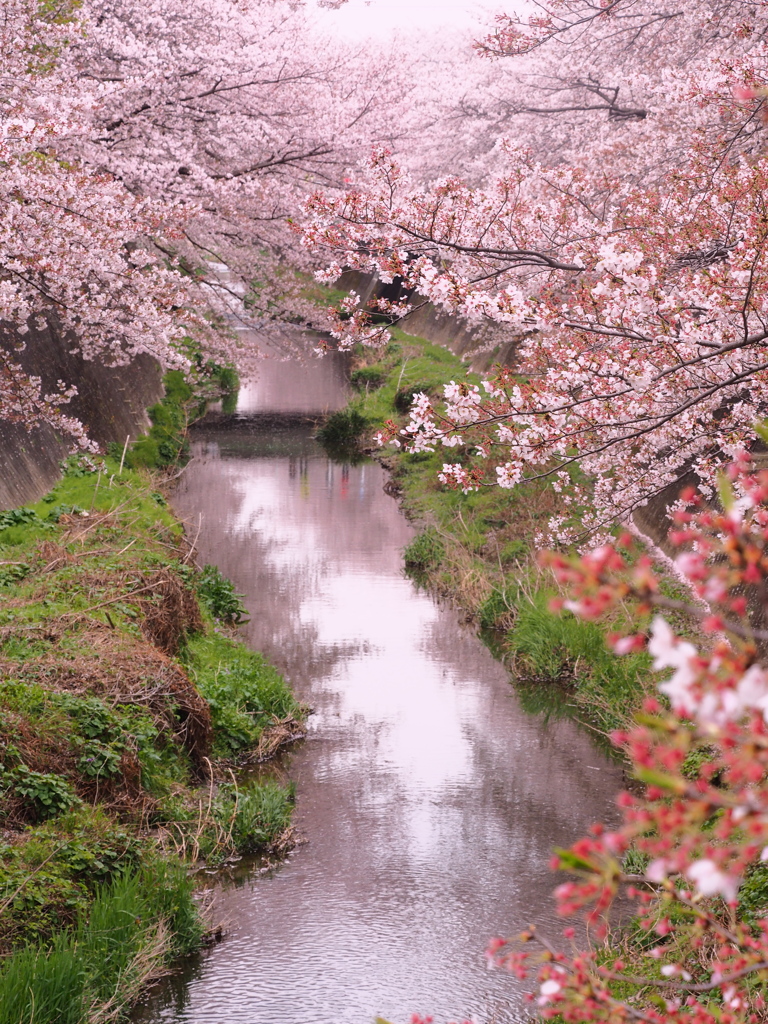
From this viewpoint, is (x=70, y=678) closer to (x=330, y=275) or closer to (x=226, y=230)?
(x=330, y=275)

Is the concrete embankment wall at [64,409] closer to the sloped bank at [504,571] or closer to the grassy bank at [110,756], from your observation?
the grassy bank at [110,756]

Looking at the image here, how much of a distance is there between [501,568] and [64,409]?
23.7 feet

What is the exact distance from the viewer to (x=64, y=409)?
51.6ft

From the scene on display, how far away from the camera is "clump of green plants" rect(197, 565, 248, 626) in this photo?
12.8 meters

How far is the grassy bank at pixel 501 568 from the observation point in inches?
437

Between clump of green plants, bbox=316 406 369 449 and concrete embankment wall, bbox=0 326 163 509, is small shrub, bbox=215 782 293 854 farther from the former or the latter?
clump of green plants, bbox=316 406 369 449

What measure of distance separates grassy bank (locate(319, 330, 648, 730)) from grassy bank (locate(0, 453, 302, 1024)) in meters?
3.14

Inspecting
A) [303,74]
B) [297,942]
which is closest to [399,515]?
[303,74]

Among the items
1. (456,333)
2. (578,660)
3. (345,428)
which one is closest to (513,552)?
(578,660)

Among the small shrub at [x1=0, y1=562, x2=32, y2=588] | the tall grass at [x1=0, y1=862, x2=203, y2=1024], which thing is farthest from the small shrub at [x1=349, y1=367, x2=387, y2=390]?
the tall grass at [x1=0, y1=862, x2=203, y2=1024]

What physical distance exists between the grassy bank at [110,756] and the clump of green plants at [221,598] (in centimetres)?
52

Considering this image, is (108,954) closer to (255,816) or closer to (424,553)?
(255,816)

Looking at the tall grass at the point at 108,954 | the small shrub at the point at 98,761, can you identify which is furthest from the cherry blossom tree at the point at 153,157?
the tall grass at the point at 108,954

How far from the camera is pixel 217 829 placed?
26.0ft
